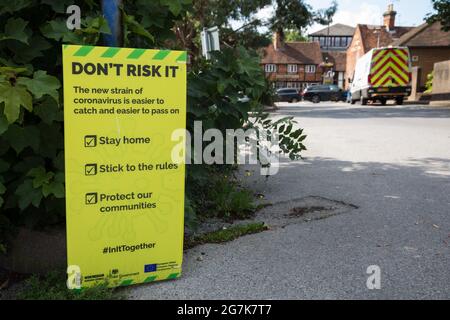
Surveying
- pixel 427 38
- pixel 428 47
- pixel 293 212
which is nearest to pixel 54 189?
pixel 293 212

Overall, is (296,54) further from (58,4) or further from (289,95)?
(58,4)

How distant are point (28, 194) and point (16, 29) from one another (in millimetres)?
1012

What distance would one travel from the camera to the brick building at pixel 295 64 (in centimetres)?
7381

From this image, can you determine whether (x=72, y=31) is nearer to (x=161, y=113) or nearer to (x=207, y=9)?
(x=161, y=113)

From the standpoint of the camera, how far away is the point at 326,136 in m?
11.3

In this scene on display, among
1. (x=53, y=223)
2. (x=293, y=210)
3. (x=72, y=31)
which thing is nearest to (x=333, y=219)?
(x=293, y=210)

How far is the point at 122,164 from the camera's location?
9.20 feet

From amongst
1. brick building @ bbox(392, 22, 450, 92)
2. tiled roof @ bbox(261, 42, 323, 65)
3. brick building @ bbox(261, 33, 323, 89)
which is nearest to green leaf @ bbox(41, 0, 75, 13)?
brick building @ bbox(392, 22, 450, 92)

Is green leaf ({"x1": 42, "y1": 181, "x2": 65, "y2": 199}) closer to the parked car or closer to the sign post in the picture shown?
the sign post

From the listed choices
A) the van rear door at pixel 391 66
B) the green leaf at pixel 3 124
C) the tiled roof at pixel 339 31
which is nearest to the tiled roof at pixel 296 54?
the tiled roof at pixel 339 31

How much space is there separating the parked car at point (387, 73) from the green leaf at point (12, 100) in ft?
79.2

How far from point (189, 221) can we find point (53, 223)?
97 cm

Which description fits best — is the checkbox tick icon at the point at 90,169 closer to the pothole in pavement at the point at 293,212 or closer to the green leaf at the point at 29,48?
the green leaf at the point at 29,48

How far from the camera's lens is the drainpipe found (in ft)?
9.53
